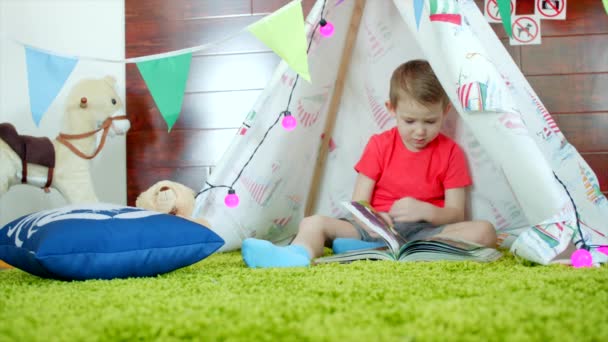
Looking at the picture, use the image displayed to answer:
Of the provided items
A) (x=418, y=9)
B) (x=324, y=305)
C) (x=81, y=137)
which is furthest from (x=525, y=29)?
(x=324, y=305)

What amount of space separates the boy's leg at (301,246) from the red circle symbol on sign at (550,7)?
3.24ft

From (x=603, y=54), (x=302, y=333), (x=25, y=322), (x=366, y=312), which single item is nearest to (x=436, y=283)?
(x=366, y=312)

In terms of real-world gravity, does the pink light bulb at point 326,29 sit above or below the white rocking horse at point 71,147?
above

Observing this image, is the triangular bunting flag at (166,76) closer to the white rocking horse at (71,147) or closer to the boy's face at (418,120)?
the white rocking horse at (71,147)

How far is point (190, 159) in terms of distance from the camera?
2.08 meters

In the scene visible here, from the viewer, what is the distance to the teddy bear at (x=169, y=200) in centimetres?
159

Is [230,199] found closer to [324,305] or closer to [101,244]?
[101,244]

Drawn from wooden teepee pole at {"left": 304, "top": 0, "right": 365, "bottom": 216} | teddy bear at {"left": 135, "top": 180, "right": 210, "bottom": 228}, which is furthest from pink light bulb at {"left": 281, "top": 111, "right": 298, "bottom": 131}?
teddy bear at {"left": 135, "top": 180, "right": 210, "bottom": 228}

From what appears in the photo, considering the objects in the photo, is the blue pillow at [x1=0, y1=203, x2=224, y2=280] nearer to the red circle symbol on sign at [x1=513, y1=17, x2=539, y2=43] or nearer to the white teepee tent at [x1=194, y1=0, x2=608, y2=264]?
the white teepee tent at [x1=194, y1=0, x2=608, y2=264]

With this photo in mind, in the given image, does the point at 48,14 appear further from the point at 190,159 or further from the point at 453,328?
the point at 453,328

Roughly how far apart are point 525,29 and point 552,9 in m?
0.11

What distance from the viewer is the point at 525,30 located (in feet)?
6.34

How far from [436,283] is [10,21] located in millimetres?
1752

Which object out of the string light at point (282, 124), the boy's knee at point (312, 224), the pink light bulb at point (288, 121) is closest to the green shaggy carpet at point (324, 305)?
the boy's knee at point (312, 224)
